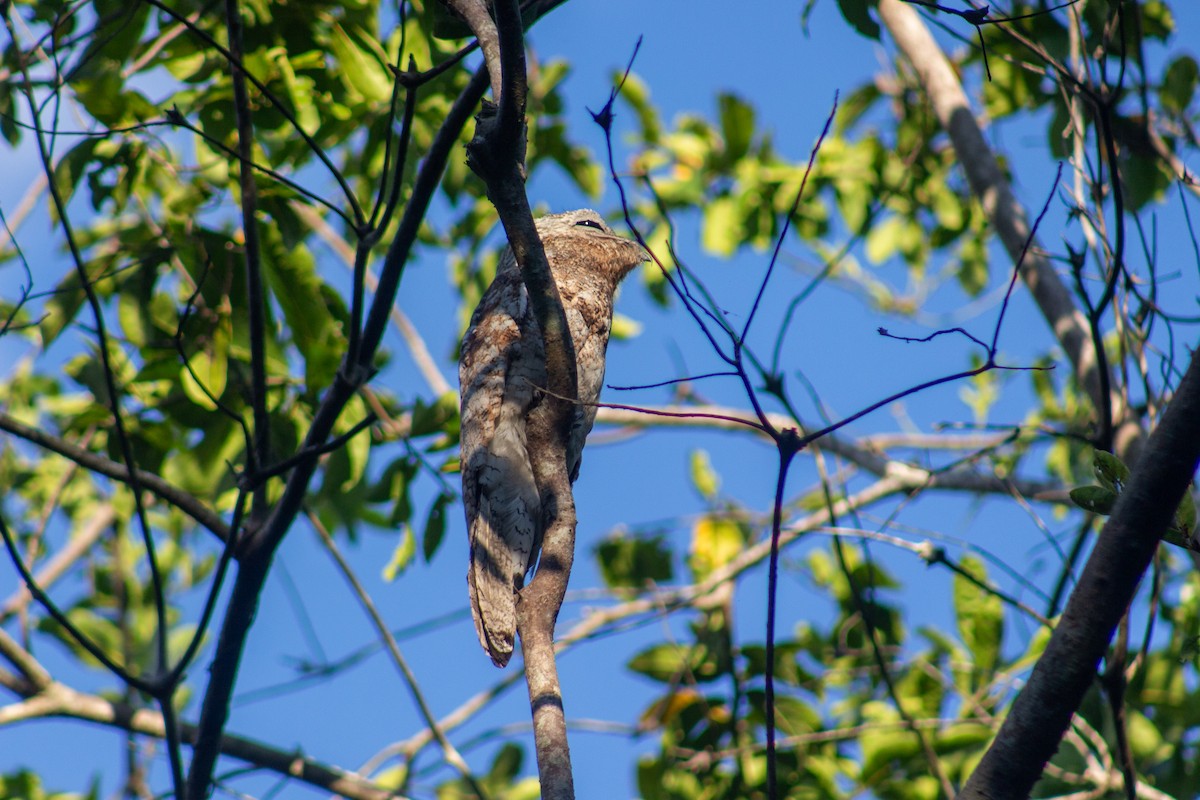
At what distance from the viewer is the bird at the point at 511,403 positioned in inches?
94.1

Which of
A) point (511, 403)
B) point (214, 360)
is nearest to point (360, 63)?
point (214, 360)

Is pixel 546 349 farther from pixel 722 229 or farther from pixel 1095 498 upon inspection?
pixel 722 229

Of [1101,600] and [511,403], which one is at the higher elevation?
[511,403]

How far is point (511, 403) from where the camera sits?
2.71m

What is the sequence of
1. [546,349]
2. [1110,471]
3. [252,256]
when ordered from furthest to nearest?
[252,256] < [546,349] < [1110,471]

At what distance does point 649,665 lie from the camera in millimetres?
4199

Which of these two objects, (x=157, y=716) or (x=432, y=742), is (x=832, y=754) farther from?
(x=157, y=716)

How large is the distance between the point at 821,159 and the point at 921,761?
2789mm

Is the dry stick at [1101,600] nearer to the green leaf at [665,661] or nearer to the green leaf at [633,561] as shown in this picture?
the green leaf at [665,661]

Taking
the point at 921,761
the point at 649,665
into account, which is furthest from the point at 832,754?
the point at 649,665

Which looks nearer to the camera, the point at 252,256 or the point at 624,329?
the point at 252,256

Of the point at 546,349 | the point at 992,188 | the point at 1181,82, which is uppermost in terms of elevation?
the point at 1181,82

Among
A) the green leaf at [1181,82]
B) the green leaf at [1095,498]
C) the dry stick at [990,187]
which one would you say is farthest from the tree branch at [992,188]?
the green leaf at [1095,498]

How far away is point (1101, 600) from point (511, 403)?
1555mm
